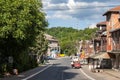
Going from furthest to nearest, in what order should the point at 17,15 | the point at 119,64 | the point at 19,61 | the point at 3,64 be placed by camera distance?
the point at 119,64
the point at 19,61
the point at 3,64
the point at 17,15

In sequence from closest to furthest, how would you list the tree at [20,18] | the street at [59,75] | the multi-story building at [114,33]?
1. the tree at [20,18]
2. the street at [59,75]
3. the multi-story building at [114,33]

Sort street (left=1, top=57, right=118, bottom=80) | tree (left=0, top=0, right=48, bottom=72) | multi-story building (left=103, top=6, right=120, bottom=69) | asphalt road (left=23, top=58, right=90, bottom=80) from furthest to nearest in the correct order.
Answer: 1. multi-story building (left=103, top=6, right=120, bottom=69)
2. street (left=1, top=57, right=118, bottom=80)
3. asphalt road (left=23, top=58, right=90, bottom=80)
4. tree (left=0, top=0, right=48, bottom=72)

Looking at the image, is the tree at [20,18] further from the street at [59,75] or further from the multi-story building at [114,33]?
the multi-story building at [114,33]

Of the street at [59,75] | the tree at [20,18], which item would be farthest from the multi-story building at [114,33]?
the tree at [20,18]

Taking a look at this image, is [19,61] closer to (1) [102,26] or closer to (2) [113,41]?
(2) [113,41]

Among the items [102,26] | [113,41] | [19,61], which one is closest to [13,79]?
[19,61]

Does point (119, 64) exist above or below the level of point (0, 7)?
below

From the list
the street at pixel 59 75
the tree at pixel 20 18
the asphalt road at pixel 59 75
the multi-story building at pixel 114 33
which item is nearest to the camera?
the tree at pixel 20 18

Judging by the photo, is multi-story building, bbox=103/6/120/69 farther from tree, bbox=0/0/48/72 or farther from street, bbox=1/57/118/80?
tree, bbox=0/0/48/72

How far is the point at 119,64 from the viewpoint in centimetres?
7094

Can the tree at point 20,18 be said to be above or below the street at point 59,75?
above

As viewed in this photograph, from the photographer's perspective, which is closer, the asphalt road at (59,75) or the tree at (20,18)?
the tree at (20,18)

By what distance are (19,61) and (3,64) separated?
1062 cm

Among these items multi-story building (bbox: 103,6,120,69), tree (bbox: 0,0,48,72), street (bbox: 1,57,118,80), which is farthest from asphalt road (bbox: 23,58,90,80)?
multi-story building (bbox: 103,6,120,69)
